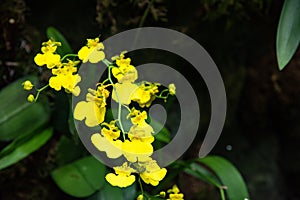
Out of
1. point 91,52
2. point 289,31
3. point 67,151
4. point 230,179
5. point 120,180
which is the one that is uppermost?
point 289,31

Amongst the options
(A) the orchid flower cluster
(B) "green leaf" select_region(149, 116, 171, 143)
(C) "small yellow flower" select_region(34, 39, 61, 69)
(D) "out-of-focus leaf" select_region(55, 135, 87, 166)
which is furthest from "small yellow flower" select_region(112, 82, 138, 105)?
(D) "out-of-focus leaf" select_region(55, 135, 87, 166)

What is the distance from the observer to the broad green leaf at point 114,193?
1.01 metres

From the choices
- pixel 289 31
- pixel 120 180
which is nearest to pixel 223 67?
pixel 289 31

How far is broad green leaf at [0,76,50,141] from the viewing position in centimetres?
103

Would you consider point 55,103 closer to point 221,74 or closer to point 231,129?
point 221,74

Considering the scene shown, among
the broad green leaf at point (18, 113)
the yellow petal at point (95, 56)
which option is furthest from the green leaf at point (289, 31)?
the broad green leaf at point (18, 113)

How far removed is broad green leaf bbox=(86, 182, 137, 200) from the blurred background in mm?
187

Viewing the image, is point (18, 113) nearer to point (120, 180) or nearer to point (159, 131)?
point (159, 131)

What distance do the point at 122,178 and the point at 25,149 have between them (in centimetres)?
35

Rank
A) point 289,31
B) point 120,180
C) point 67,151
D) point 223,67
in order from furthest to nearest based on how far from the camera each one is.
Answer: point 223,67 < point 67,151 < point 289,31 < point 120,180

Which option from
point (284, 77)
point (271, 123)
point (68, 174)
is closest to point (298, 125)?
point (271, 123)

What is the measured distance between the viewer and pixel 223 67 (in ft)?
4.46

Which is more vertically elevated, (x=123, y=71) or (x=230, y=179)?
(x=123, y=71)

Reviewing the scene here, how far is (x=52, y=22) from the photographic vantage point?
117 centimetres
